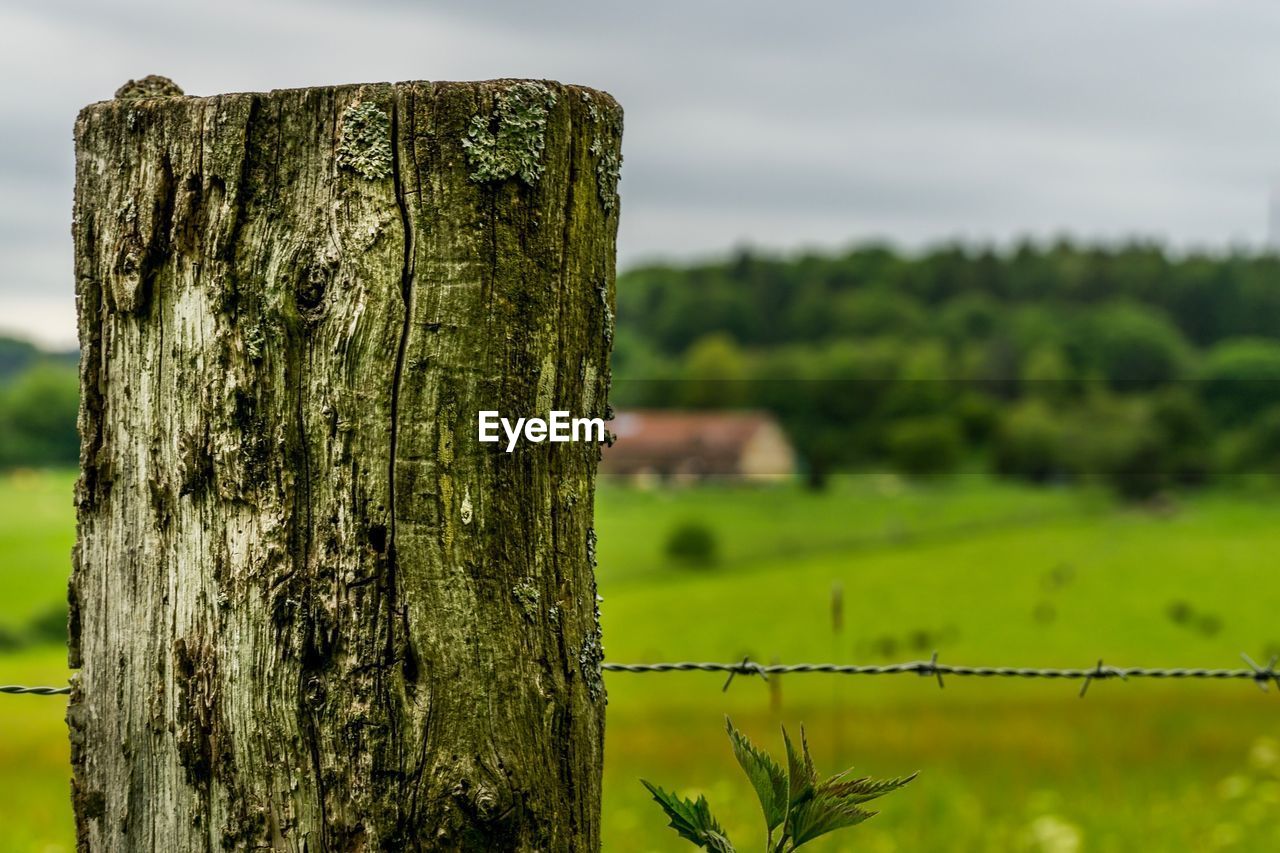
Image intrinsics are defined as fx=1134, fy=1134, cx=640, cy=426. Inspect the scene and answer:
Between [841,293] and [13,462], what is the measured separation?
92.6ft

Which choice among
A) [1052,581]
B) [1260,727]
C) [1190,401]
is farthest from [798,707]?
[1190,401]

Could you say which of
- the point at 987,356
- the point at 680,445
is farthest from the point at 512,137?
the point at 987,356

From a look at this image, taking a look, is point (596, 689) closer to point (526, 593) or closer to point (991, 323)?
point (526, 593)

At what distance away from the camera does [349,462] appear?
74.2 inches

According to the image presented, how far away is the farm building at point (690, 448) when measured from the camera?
34844 millimetres

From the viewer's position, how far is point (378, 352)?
1882 mm

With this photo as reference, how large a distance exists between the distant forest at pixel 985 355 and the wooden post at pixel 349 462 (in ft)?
107

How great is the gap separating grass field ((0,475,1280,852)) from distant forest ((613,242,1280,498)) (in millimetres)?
1768

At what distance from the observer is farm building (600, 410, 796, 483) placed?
34844 millimetres

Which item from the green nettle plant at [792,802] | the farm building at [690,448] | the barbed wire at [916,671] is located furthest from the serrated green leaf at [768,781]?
the farm building at [690,448]

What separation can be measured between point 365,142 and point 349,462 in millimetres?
534

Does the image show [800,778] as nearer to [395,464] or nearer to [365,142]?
[395,464]

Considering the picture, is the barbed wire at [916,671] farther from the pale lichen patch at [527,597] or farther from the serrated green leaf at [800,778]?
the pale lichen patch at [527,597]

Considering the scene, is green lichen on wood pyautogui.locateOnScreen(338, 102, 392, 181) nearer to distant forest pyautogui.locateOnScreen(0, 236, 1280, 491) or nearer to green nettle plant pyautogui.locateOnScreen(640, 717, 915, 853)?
green nettle plant pyautogui.locateOnScreen(640, 717, 915, 853)
